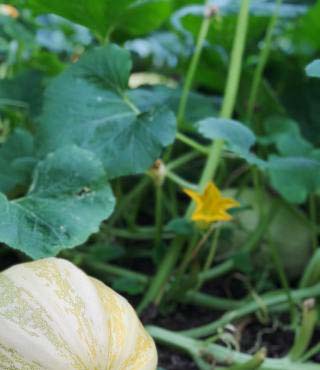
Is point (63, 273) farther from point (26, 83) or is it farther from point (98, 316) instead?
point (26, 83)

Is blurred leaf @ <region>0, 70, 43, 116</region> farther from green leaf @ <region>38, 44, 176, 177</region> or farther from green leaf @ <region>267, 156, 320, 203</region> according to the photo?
green leaf @ <region>267, 156, 320, 203</region>

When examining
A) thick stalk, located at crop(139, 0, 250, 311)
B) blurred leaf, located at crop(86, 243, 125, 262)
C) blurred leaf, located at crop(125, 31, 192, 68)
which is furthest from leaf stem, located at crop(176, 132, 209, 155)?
blurred leaf, located at crop(125, 31, 192, 68)

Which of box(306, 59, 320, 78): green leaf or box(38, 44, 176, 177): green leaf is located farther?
box(38, 44, 176, 177): green leaf

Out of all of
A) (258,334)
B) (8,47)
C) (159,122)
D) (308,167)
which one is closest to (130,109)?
(159,122)

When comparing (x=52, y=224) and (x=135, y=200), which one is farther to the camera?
(x=135, y=200)

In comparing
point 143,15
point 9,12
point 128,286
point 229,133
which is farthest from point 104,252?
point 9,12

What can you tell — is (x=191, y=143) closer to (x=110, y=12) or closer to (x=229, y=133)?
(x=229, y=133)

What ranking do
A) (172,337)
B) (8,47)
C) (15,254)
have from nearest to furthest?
(172,337), (15,254), (8,47)
